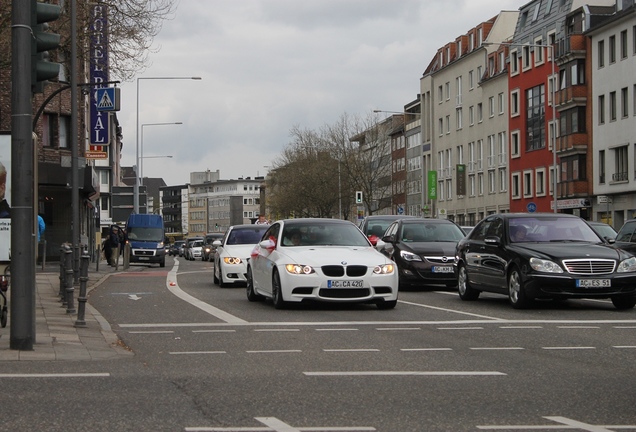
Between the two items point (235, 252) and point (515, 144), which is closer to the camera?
point (235, 252)

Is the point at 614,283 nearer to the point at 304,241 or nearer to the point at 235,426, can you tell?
the point at 304,241

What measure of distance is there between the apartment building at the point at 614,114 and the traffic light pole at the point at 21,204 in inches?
2226

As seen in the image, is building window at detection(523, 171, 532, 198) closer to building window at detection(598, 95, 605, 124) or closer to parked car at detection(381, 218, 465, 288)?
building window at detection(598, 95, 605, 124)

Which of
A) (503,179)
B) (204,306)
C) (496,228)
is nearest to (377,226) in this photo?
(496,228)

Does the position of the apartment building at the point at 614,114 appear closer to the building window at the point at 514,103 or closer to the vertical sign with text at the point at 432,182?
the building window at the point at 514,103

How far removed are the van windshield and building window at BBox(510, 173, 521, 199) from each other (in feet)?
107

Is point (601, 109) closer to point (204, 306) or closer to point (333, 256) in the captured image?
point (204, 306)

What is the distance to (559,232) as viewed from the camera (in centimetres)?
1972

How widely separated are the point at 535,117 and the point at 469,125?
15.4 m

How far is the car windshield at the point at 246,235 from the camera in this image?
27906 mm

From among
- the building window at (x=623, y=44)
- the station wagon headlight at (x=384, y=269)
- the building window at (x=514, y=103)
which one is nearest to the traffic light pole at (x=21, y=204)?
the station wagon headlight at (x=384, y=269)

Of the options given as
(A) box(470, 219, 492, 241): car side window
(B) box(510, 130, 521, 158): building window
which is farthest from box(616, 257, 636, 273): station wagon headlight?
(B) box(510, 130, 521, 158): building window

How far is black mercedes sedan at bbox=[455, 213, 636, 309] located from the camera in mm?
18141

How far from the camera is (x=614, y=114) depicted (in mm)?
68250
